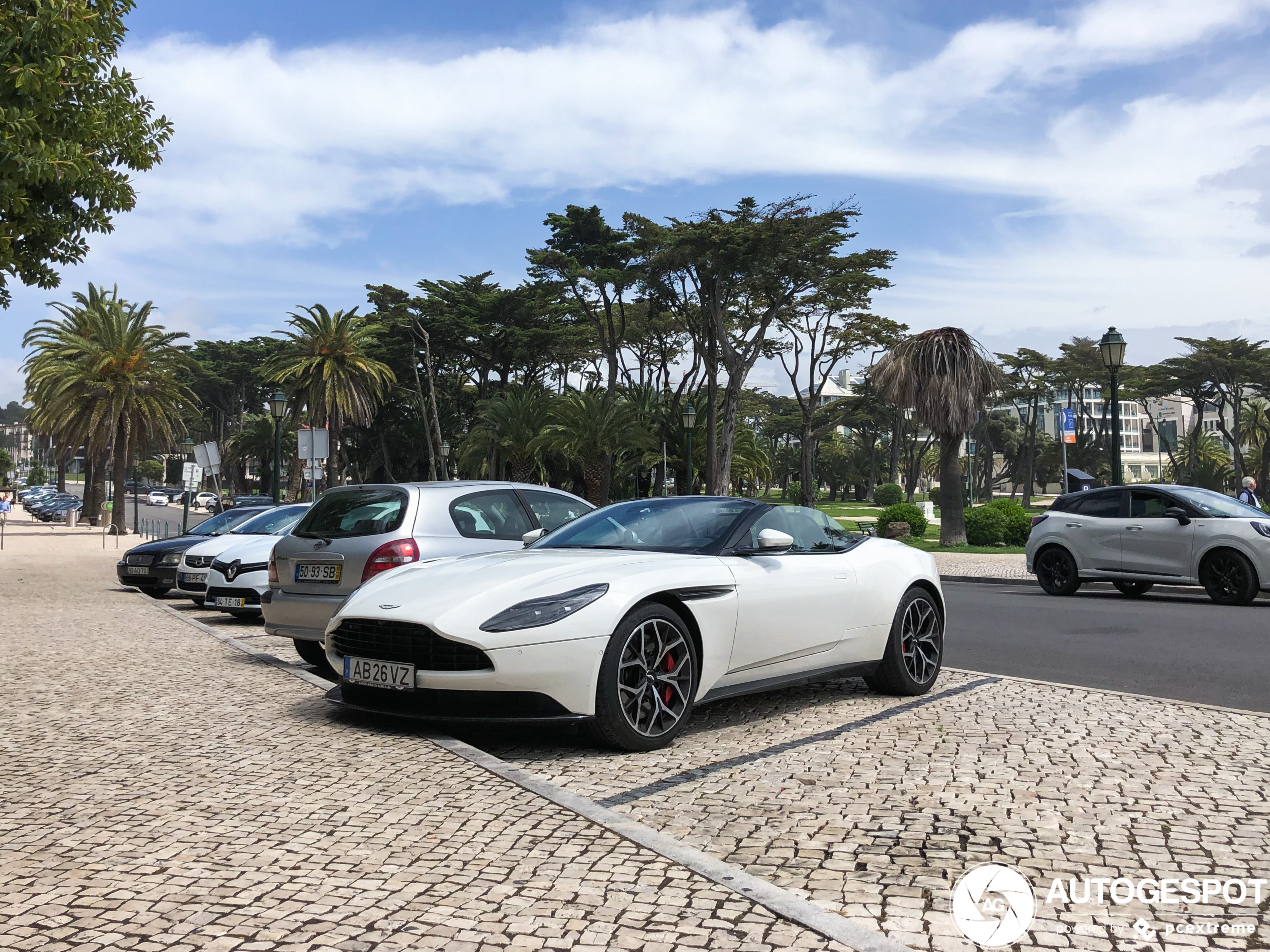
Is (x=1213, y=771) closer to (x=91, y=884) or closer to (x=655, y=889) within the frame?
(x=655, y=889)

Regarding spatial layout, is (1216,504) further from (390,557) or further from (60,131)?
(60,131)

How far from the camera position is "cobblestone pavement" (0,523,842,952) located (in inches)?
121

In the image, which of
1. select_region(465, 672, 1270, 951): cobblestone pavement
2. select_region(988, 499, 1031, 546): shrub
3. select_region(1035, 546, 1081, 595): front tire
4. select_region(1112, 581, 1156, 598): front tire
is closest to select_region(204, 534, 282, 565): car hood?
select_region(465, 672, 1270, 951): cobblestone pavement

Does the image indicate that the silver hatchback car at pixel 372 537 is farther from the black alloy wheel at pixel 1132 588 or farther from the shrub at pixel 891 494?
the shrub at pixel 891 494

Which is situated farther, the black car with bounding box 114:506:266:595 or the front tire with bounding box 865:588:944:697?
the black car with bounding box 114:506:266:595

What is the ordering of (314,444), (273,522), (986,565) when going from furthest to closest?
1. (314,444)
2. (986,565)
3. (273,522)

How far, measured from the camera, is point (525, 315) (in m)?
59.1

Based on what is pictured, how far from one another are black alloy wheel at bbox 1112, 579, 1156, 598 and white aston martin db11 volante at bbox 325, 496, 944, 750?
33.7 ft

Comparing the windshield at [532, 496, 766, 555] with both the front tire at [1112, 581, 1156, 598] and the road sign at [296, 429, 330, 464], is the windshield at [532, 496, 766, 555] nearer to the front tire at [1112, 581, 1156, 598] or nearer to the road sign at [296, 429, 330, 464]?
the front tire at [1112, 581, 1156, 598]

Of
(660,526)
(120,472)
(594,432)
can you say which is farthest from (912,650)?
(120,472)

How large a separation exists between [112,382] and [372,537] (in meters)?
40.2

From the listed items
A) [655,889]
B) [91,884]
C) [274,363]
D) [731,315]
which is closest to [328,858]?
[91,884]

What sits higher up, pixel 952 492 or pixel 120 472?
pixel 120 472

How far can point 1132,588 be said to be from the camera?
16312 mm
